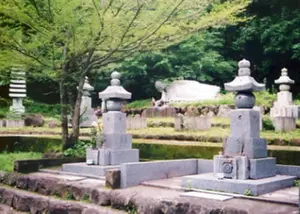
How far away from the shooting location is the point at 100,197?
6.49 meters

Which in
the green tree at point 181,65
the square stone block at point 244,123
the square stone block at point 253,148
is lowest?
the square stone block at point 253,148

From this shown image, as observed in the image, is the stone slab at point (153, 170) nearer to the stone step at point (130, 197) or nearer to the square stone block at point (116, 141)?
the stone step at point (130, 197)

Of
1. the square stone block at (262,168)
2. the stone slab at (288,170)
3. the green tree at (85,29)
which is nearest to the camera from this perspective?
the square stone block at (262,168)

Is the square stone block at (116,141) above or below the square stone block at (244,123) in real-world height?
below

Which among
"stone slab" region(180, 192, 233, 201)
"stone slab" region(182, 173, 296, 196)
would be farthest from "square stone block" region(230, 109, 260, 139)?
"stone slab" region(180, 192, 233, 201)

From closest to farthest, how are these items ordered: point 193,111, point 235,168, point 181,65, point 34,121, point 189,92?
point 235,168 → point 193,111 → point 34,121 → point 189,92 → point 181,65

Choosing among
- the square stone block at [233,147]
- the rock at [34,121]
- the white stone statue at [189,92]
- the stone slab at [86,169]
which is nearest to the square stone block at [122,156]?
the stone slab at [86,169]

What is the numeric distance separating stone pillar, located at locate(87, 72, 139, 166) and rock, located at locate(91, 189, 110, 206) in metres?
1.58

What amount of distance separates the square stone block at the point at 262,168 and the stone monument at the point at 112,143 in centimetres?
290

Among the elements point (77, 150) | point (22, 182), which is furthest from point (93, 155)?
point (77, 150)

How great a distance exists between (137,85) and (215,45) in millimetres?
6116

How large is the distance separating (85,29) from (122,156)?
3.00 meters

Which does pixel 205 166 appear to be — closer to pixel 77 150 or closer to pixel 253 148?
pixel 253 148

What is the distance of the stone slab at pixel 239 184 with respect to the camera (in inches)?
234
